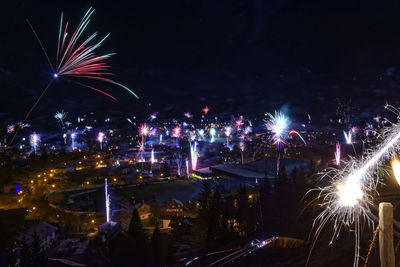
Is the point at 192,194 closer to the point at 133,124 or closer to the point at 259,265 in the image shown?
the point at 259,265

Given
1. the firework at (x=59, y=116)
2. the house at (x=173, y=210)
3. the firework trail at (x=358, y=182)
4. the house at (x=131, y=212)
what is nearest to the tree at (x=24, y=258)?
the house at (x=131, y=212)

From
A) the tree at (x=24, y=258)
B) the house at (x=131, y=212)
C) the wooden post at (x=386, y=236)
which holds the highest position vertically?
the wooden post at (x=386, y=236)

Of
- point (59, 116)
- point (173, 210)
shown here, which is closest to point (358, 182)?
point (173, 210)

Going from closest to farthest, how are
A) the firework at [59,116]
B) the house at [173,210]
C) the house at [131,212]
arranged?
the house at [131,212], the house at [173,210], the firework at [59,116]

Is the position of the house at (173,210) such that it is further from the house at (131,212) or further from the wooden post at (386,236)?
the wooden post at (386,236)

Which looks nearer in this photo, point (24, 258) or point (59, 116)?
point (24, 258)

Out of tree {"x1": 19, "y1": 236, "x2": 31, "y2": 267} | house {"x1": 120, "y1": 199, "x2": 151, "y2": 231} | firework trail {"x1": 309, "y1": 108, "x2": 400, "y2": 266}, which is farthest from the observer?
house {"x1": 120, "y1": 199, "x2": 151, "y2": 231}

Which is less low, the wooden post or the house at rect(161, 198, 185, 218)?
the wooden post

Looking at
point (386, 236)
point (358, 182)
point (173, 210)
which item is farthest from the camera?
point (173, 210)

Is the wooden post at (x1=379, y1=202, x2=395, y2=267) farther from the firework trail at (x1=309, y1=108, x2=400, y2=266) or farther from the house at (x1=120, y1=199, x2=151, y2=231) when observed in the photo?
the house at (x1=120, y1=199, x2=151, y2=231)

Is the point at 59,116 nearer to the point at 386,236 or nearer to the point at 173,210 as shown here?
the point at 173,210

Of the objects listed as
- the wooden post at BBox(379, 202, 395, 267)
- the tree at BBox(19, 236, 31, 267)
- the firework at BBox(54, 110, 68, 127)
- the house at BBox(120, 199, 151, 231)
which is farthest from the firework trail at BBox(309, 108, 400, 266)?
the firework at BBox(54, 110, 68, 127)
